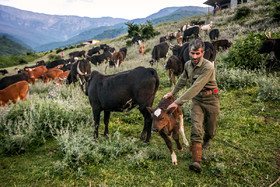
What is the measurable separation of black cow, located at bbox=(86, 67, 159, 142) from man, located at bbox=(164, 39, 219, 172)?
3.80 feet

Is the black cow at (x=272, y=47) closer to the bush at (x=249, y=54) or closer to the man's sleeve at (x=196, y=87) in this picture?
the bush at (x=249, y=54)

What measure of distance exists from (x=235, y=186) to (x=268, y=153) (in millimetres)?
1383

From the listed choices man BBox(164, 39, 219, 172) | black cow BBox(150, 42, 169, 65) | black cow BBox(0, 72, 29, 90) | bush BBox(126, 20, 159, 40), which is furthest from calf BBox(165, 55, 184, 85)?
bush BBox(126, 20, 159, 40)

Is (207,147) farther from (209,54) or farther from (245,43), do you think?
(245,43)

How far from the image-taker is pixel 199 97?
345 cm

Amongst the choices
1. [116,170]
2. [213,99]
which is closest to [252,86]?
[213,99]

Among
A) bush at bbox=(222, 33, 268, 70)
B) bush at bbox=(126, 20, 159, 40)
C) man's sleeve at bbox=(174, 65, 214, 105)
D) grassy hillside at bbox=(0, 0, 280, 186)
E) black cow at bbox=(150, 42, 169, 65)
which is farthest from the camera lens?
bush at bbox=(126, 20, 159, 40)

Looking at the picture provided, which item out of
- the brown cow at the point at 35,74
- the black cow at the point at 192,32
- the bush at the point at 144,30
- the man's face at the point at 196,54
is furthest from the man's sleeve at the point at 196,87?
the bush at the point at 144,30

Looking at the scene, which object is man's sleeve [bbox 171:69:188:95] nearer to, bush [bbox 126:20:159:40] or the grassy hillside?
the grassy hillside

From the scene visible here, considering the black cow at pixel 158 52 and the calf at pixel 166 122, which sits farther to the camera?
the black cow at pixel 158 52

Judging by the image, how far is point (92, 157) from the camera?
12.8ft

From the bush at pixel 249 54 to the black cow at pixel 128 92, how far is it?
6.46 m

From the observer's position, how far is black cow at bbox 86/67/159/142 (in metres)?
4.58

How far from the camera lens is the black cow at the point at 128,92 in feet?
15.0
